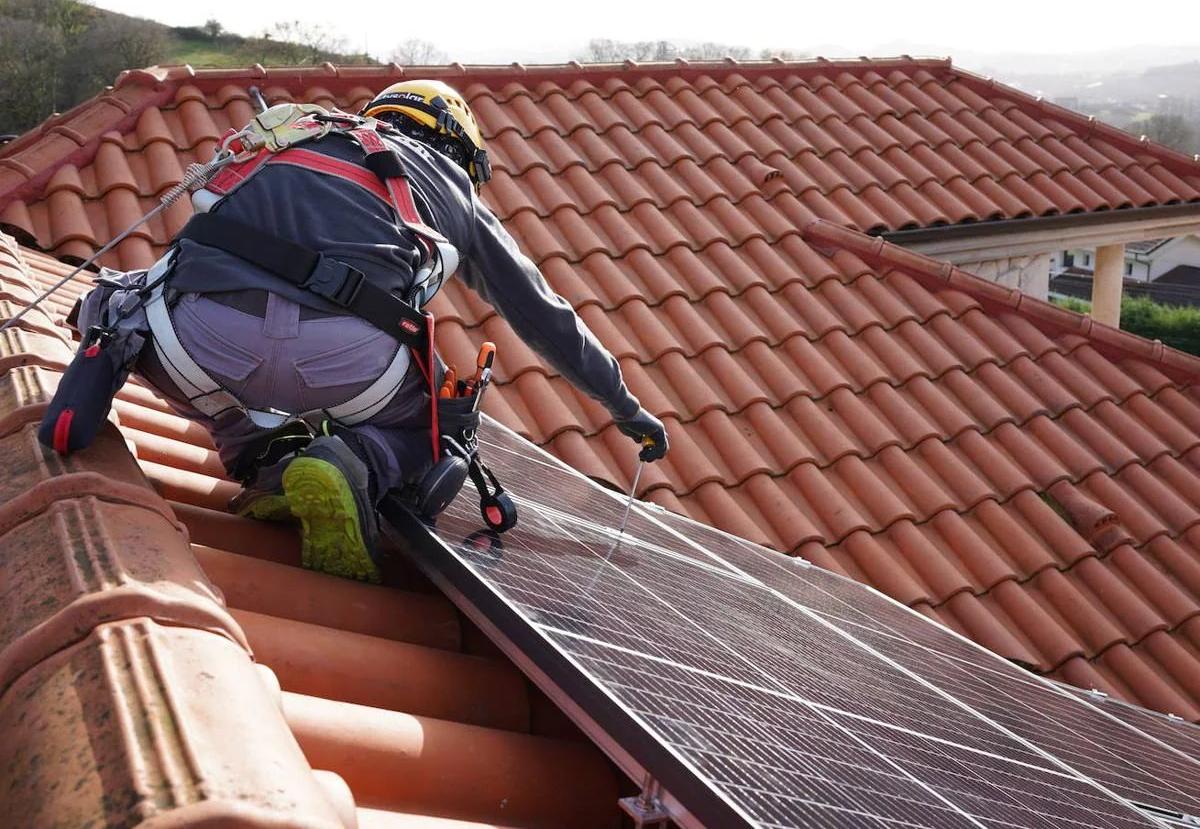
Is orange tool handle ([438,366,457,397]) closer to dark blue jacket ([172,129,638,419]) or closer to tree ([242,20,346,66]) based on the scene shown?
dark blue jacket ([172,129,638,419])

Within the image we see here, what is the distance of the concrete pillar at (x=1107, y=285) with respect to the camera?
348 inches

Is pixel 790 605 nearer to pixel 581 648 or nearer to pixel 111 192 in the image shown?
pixel 581 648

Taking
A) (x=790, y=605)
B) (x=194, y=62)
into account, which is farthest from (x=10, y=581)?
(x=194, y=62)

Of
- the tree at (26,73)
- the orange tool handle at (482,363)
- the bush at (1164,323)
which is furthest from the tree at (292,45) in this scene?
the orange tool handle at (482,363)

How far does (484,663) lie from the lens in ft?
8.65

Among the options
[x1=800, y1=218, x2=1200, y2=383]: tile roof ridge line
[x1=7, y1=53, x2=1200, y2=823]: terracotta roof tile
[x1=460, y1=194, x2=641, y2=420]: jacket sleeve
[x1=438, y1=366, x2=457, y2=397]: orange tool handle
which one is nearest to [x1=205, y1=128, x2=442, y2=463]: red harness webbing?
[x1=438, y1=366, x2=457, y2=397]: orange tool handle

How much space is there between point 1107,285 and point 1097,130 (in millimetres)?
1190

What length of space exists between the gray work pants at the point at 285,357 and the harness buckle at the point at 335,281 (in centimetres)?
7

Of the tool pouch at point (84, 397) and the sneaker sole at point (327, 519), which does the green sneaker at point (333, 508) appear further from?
the tool pouch at point (84, 397)

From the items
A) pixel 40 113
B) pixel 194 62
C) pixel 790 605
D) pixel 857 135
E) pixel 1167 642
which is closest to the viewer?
pixel 790 605

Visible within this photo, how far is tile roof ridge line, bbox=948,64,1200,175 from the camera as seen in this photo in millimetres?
8914

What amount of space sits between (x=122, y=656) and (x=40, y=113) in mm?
29195

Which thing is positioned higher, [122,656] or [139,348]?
[139,348]

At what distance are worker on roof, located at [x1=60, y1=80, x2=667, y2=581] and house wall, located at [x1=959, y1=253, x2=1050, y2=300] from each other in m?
5.42
